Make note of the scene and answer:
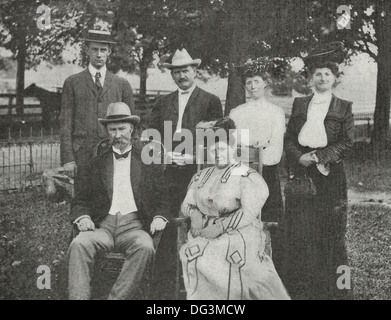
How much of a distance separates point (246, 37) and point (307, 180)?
53.8 inches

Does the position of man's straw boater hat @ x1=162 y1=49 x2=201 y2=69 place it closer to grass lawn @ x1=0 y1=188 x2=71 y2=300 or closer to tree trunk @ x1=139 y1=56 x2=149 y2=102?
tree trunk @ x1=139 y1=56 x2=149 y2=102

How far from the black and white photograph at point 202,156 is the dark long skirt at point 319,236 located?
0.01 m

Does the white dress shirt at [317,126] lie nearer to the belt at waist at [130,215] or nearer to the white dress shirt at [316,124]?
the white dress shirt at [316,124]

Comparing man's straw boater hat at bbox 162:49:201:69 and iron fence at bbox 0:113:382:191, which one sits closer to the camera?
man's straw boater hat at bbox 162:49:201:69

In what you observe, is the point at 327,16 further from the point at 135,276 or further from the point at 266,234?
the point at 135,276

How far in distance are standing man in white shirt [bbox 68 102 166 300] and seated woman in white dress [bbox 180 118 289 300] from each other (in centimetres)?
27

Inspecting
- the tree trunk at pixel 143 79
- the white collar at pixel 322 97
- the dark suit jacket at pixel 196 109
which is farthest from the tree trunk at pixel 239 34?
the tree trunk at pixel 143 79

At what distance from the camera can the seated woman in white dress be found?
3.22 meters

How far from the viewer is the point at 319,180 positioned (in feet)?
12.6

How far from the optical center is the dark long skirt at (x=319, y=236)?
3.82m

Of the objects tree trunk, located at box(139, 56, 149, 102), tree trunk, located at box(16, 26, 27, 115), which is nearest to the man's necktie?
tree trunk, located at box(139, 56, 149, 102)
